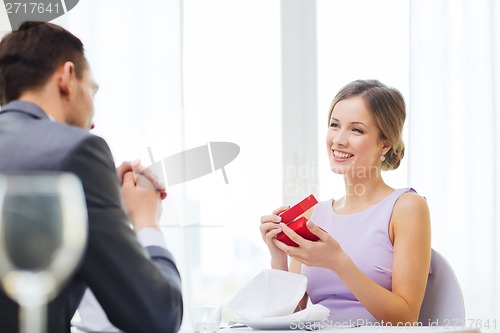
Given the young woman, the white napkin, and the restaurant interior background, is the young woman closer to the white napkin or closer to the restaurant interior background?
the white napkin

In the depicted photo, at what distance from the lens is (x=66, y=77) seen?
1206 mm

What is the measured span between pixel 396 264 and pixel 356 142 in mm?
409

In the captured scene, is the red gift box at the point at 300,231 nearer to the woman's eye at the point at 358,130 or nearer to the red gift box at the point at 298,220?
the red gift box at the point at 298,220

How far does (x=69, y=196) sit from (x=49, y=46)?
20.4 inches

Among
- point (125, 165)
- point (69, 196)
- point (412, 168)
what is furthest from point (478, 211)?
point (69, 196)

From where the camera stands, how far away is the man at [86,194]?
103 centimetres

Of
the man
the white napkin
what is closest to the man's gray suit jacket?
the man

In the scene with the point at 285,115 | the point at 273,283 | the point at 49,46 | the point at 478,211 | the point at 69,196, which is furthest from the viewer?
the point at 285,115

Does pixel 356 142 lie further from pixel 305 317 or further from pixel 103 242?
pixel 103 242

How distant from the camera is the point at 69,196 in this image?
0.77 meters

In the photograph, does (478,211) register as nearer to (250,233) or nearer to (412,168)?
(412,168)

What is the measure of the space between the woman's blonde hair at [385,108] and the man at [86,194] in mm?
1157

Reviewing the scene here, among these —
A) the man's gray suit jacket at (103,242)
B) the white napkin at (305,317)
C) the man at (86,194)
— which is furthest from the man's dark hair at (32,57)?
the white napkin at (305,317)

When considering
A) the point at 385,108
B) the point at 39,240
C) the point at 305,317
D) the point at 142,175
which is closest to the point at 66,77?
the point at 142,175
